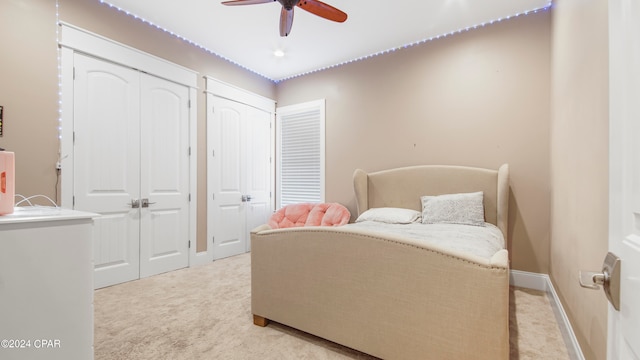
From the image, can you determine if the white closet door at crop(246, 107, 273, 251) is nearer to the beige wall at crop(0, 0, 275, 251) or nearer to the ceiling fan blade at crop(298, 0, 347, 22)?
the beige wall at crop(0, 0, 275, 251)

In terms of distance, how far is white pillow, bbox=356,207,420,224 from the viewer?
289 centimetres

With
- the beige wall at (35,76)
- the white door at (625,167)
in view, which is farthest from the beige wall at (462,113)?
the beige wall at (35,76)

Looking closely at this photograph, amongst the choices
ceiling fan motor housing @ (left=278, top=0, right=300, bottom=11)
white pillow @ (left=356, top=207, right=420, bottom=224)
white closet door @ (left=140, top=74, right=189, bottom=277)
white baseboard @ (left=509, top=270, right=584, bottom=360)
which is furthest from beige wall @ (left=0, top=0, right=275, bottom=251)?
white baseboard @ (left=509, top=270, right=584, bottom=360)

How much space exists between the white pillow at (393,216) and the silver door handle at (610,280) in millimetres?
2289

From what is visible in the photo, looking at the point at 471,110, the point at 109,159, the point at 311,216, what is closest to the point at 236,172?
the point at 311,216

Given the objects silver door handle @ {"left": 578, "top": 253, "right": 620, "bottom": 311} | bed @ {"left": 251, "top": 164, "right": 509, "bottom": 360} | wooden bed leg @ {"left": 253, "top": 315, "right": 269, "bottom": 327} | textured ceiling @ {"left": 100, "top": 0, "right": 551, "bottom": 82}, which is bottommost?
wooden bed leg @ {"left": 253, "top": 315, "right": 269, "bottom": 327}

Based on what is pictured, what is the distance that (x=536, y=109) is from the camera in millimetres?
2852

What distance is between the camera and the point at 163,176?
3303mm

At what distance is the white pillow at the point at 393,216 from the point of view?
289cm

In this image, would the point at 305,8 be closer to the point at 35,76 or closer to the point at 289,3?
the point at 289,3

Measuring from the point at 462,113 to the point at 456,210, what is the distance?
119cm

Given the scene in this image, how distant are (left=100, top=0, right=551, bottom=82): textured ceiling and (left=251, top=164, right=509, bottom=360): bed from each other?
2319 mm

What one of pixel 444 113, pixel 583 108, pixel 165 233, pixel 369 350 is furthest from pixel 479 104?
pixel 165 233

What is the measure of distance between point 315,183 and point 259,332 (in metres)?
2.69
